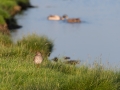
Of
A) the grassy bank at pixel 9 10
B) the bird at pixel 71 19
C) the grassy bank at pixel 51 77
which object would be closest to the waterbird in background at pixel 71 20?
the bird at pixel 71 19

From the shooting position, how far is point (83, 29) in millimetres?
27859

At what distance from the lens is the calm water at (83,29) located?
64.2 ft

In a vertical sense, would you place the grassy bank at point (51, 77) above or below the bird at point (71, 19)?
above

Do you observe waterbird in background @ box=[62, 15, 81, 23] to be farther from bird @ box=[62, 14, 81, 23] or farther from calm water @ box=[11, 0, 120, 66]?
calm water @ box=[11, 0, 120, 66]

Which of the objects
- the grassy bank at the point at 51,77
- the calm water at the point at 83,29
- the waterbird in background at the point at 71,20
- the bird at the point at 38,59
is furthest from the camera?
the waterbird in background at the point at 71,20

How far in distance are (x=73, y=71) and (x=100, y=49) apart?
1074 cm

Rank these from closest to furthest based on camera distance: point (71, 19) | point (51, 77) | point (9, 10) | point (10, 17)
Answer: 1. point (51, 77)
2. point (10, 17)
3. point (71, 19)
4. point (9, 10)

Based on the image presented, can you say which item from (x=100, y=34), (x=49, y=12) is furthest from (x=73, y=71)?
(x=49, y=12)

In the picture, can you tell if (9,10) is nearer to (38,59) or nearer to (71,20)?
(71,20)

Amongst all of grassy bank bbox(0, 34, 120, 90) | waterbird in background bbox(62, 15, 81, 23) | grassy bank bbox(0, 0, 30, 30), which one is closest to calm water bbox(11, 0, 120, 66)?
waterbird in background bbox(62, 15, 81, 23)

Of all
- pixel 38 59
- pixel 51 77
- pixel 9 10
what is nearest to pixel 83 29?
pixel 9 10

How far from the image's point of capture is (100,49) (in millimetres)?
20734

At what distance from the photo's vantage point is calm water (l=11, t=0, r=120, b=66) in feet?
64.2

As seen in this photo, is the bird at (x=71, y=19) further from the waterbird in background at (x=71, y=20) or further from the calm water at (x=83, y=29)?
the calm water at (x=83, y=29)
